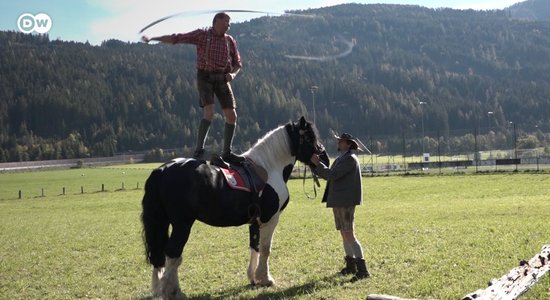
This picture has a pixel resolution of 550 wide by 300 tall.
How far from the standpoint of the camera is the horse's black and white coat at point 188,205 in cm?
767

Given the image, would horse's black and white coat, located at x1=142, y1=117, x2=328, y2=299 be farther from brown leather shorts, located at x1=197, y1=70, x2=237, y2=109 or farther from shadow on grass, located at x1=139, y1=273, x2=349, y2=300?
brown leather shorts, located at x1=197, y1=70, x2=237, y2=109

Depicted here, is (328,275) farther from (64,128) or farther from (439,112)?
(64,128)

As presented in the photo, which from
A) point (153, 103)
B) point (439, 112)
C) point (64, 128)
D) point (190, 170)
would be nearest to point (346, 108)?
point (439, 112)

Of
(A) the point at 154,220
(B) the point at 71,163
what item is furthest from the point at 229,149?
(B) the point at 71,163

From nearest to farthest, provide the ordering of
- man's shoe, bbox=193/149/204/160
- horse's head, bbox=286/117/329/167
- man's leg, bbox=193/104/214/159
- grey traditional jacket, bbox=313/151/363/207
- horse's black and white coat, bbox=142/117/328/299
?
horse's black and white coat, bbox=142/117/328/299, man's leg, bbox=193/104/214/159, man's shoe, bbox=193/149/204/160, horse's head, bbox=286/117/329/167, grey traditional jacket, bbox=313/151/363/207

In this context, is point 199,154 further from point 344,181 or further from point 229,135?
point 344,181

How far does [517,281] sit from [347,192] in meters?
3.13

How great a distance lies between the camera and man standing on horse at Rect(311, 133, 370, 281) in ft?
30.0

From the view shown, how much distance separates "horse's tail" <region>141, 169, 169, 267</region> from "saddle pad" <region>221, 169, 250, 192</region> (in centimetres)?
95

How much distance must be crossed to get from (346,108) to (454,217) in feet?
525

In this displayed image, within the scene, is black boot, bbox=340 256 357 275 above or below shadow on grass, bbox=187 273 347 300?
above

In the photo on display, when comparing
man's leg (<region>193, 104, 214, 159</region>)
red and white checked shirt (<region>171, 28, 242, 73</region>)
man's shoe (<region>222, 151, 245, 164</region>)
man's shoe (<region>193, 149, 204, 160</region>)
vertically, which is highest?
red and white checked shirt (<region>171, 28, 242, 73</region>)

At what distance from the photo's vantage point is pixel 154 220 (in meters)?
7.94

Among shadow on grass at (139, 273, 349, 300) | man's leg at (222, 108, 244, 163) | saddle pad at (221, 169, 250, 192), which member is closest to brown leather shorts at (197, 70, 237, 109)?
man's leg at (222, 108, 244, 163)
